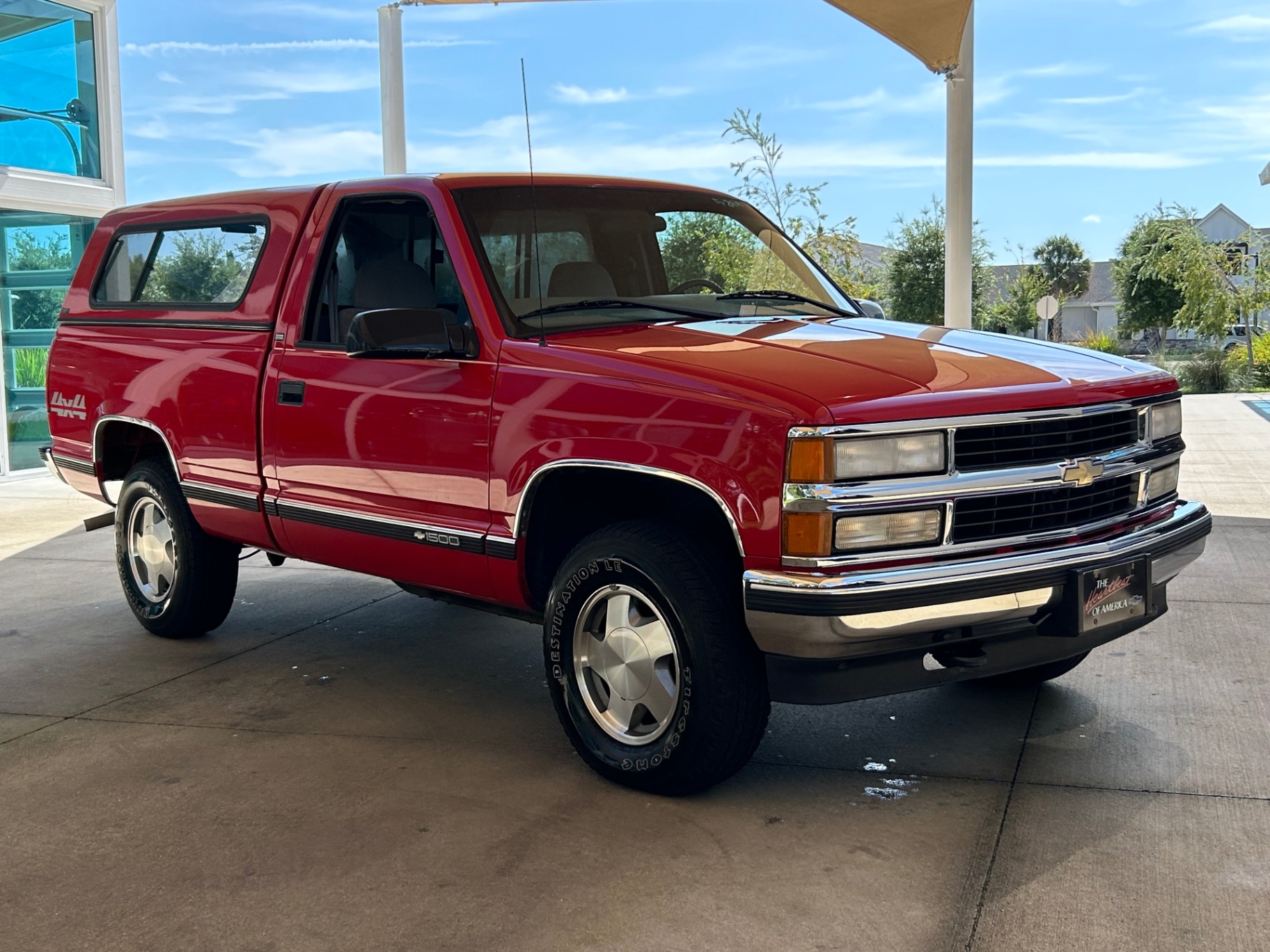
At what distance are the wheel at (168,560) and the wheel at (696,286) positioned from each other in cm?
239

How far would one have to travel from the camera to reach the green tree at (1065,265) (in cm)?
8756

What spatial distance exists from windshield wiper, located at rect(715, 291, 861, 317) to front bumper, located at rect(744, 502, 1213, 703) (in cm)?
159

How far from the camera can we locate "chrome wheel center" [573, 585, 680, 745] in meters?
3.85

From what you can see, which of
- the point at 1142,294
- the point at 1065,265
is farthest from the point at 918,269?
the point at 1065,265

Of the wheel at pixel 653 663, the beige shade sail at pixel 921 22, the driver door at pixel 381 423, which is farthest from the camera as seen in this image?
the beige shade sail at pixel 921 22

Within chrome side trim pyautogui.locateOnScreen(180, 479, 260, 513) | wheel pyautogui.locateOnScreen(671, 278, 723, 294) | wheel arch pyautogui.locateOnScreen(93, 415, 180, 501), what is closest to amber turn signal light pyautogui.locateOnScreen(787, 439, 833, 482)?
wheel pyautogui.locateOnScreen(671, 278, 723, 294)

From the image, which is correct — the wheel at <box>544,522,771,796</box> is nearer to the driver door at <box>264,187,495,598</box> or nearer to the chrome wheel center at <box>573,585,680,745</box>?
the chrome wheel center at <box>573,585,680,745</box>

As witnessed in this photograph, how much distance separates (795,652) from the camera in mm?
3463

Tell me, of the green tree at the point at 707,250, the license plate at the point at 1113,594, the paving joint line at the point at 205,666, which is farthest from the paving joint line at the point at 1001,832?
the paving joint line at the point at 205,666

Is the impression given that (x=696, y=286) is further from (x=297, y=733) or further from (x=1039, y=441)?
(x=297, y=733)

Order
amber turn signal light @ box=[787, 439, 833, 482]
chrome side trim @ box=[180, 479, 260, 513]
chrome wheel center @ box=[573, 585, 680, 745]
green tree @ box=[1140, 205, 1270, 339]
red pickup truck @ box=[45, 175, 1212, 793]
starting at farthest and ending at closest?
green tree @ box=[1140, 205, 1270, 339], chrome side trim @ box=[180, 479, 260, 513], chrome wheel center @ box=[573, 585, 680, 745], red pickup truck @ box=[45, 175, 1212, 793], amber turn signal light @ box=[787, 439, 833, 482]

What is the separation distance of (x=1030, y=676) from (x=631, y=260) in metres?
2.15

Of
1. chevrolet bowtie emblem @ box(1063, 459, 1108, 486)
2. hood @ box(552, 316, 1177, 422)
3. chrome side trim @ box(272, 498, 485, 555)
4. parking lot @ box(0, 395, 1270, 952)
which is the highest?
hood @ box(552, 316, 1177, 422)

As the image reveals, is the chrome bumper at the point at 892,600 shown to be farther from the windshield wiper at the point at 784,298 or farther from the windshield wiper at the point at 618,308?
the windshield wiper at the point at 784,298
